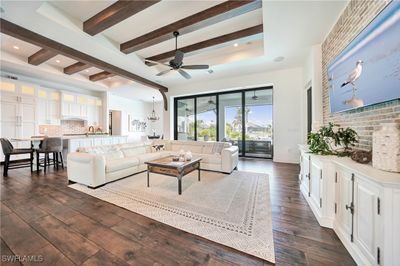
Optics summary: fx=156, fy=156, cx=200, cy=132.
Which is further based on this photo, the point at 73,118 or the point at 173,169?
the point at 73,118

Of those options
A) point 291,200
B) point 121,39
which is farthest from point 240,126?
point 121,39

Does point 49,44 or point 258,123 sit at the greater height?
point 49,44

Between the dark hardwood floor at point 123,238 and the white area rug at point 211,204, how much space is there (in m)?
0.11

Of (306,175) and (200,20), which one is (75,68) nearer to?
(200,20)

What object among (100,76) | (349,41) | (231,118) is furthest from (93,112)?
(349,41)

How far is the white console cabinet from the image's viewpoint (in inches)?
42.5

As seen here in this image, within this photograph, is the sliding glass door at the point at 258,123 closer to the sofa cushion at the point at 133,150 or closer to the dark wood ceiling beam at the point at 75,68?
the sofa cushion at the point at 133,150

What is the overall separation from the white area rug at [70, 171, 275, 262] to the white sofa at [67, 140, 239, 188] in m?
0.21

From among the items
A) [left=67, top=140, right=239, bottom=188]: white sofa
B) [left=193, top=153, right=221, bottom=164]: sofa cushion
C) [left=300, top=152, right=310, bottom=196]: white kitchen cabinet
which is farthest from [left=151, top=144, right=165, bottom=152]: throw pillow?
[left=300, top=152, right=310, bottom=196]: white kitchen cabinet

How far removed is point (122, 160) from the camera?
146 inches

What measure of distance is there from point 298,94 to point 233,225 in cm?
502

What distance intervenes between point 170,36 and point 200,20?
816mm

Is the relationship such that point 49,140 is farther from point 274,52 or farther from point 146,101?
point 146,101

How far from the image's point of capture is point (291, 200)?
2.58 meters
